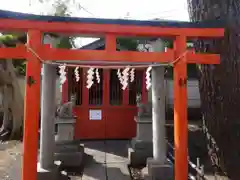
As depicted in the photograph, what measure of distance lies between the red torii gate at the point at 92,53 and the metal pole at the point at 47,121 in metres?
1.59

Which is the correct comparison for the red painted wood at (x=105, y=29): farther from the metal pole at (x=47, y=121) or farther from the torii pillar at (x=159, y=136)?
the metal pole at (x=47, y=121)

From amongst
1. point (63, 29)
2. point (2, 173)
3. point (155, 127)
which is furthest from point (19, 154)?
point (63, 29)

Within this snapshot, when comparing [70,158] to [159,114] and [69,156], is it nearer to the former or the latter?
[69,156]

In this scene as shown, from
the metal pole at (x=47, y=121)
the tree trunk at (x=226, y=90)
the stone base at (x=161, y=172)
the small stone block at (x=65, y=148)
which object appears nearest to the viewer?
the tree trunk at (x=226, y=90)

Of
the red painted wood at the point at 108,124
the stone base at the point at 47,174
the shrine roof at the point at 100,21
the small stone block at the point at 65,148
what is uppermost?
the shrine roof at the point at 100,21

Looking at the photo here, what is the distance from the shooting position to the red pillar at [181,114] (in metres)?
4.20

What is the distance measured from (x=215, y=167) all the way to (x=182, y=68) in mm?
2121

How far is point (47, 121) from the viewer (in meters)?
5.75

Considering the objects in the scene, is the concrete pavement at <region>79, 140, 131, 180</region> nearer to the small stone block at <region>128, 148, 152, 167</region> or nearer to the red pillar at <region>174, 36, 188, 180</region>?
the small stone block at <region>128, 148, 152, 167</region>

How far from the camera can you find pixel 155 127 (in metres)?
5.98

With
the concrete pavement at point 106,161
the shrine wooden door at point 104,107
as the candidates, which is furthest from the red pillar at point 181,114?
the shrine wooden door at point 104,107

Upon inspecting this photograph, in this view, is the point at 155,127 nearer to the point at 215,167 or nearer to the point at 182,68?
the point at 215,167

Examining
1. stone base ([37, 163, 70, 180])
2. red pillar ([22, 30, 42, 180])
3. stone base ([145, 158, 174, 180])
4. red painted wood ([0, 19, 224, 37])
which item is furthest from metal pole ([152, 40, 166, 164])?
red pillar ([22, 30, 42, 180])

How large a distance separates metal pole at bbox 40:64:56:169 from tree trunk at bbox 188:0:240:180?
3680mm
